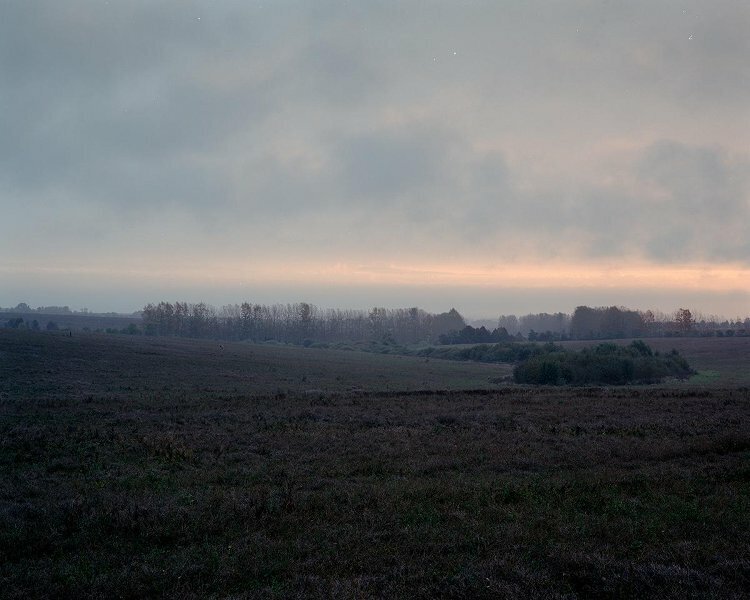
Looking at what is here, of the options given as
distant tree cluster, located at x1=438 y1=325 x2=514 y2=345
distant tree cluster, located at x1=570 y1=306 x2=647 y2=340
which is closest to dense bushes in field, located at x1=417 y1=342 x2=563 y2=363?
distant tree cluster, located at x1=438 y1=325 x2=514 y2=345

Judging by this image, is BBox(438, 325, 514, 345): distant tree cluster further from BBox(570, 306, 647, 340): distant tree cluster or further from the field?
the field

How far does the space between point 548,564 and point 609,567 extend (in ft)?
2.50

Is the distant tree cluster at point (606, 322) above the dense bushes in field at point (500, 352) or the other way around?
above

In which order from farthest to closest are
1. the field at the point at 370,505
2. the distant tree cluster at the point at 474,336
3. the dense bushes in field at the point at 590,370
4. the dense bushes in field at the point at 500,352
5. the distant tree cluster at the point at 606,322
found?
the distant tree cluster at the point at 606,322 < the distant tree cluster at the point at 474,336 < the dense bushes in field at the point at 500,352 < the dense bushes in field at the point at 590,370 < the field at the point at 370,505

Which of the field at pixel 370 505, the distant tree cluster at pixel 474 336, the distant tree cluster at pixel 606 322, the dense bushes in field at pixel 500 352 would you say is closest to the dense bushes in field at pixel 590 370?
the dense bushes in field at pixel 500 352

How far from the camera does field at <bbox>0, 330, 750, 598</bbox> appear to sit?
21.6 ft

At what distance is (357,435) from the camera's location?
18.2m

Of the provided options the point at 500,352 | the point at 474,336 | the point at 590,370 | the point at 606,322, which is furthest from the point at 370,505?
the point at 606,322

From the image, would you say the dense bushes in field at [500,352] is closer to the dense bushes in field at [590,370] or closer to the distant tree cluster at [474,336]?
the dense bushes in field at [590,370]

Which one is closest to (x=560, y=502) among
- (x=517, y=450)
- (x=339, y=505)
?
(x=339, y=505)

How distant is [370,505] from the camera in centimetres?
984

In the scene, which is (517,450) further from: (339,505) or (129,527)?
(129,527)

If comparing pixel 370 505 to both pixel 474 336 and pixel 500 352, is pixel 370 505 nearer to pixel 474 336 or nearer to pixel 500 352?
pixel 500 352

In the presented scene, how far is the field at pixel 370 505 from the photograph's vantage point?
6590 millimetres
